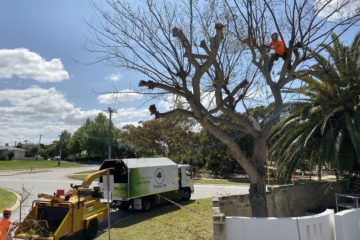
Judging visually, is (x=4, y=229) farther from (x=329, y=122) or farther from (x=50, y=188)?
(x=50, y=188)

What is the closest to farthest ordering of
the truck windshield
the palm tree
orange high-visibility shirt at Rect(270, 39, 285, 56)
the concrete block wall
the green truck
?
orange high-visibility shirt at Rect(270, 39, 285, 56)
the concrete block wall
the palm tree
the green truck
the truck windshield

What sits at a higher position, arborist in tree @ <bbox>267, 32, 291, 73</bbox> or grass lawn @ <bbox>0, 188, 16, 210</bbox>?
arborist in tree @ <bbox>267, 32, 291, 73</bbox>

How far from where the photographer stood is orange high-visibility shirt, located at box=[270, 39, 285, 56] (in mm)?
8703

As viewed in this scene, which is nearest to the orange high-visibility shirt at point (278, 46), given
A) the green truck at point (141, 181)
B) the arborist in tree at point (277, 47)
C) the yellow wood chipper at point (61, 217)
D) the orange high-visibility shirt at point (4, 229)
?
the arborist in tree at point (277, 47)

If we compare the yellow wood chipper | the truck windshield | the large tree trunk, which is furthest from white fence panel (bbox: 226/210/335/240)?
the truck windshield

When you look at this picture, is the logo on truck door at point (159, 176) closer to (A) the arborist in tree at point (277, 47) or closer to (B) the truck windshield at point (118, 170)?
(B) the truck windshield at point (118, 170)

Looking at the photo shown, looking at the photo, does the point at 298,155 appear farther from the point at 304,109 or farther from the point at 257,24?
the point at 257,24

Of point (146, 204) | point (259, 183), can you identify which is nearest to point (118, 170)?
point (146, 204)

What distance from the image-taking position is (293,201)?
14.3 m

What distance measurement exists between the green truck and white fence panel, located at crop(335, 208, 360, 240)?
9.75 meters

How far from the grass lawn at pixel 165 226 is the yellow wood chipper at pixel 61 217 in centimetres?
86

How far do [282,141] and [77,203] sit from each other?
26.8 feet

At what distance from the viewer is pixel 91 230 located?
1436 centimetres

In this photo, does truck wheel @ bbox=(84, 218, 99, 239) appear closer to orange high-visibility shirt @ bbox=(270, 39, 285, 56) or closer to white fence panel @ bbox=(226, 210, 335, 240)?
white fence panel @ bbox=(226, 210, 335, 240)
